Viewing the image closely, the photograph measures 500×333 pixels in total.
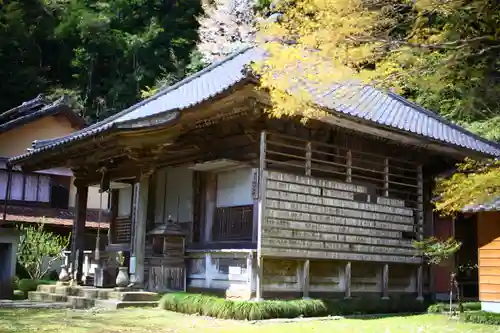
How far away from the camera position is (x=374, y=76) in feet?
25.1

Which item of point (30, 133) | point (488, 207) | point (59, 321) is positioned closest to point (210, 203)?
point (59, 321)

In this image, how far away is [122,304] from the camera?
38.7 feet

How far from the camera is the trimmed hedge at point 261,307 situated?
10.6 metres

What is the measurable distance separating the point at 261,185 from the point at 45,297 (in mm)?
6619

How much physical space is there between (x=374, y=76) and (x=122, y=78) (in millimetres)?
29785

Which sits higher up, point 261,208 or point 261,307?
point 261,208

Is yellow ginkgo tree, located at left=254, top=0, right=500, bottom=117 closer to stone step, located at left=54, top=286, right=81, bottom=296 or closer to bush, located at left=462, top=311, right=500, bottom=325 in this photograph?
bush, located at left=462, top=311, right=500, bottom=325

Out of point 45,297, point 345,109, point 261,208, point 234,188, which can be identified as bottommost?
point 45,297

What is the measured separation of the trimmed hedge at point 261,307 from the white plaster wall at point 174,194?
3.26 metres

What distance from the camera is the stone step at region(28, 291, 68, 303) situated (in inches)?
544

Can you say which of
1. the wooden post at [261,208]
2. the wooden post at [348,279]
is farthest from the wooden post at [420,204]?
the wooden post at [261,208]

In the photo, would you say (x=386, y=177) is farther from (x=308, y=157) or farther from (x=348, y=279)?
(x=348, y=279)

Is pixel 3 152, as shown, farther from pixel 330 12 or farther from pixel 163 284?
pixel 330 12

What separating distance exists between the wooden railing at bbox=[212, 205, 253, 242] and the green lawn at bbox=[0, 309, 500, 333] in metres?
2.68
